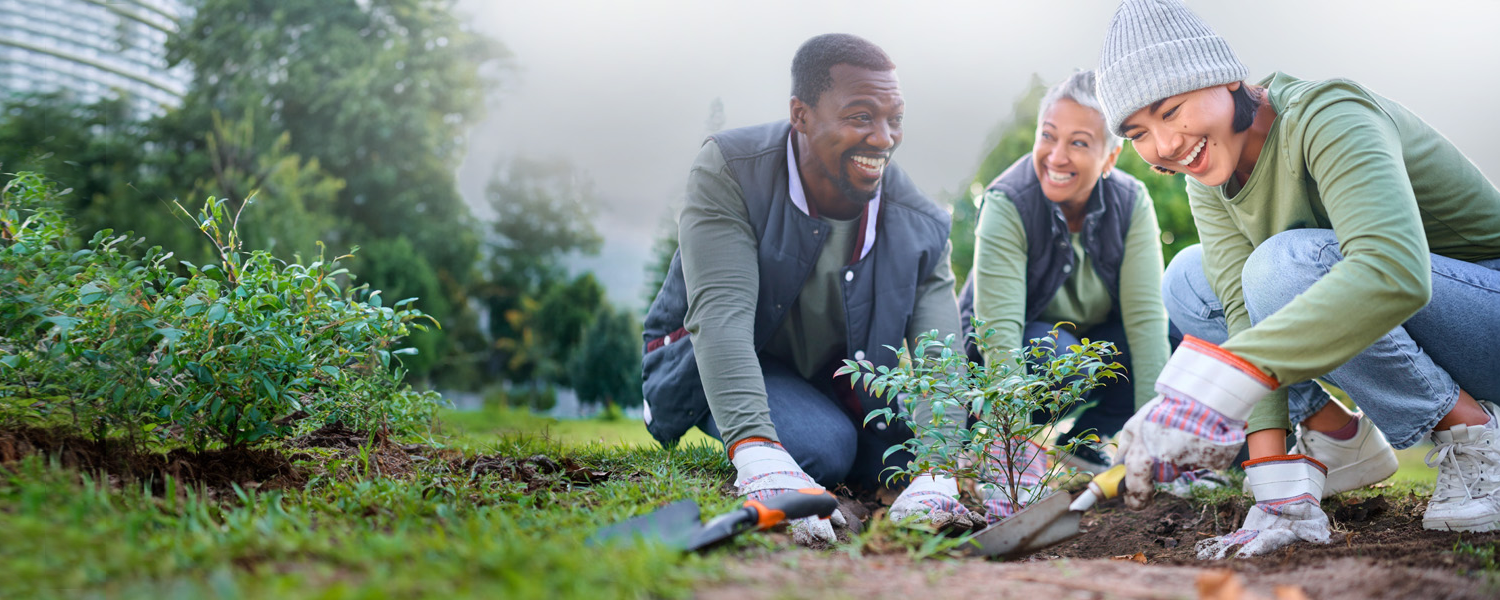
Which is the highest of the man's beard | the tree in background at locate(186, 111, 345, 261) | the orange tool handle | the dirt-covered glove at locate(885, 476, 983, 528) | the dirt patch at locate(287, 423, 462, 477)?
the man's beard

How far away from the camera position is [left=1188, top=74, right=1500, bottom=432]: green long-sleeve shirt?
A: 1667mm

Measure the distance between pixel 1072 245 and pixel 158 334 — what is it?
309 centimetres

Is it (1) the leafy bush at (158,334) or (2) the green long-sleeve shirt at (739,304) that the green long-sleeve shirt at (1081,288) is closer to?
(2) the green long-sleeve shirt at (739,304)

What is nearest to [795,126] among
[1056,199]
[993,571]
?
[1056,199]

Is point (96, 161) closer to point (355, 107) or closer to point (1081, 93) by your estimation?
point (355, 107)

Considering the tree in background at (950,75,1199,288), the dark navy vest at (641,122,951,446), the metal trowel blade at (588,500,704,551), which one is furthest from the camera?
the tree in background at (950,75,1199,288)

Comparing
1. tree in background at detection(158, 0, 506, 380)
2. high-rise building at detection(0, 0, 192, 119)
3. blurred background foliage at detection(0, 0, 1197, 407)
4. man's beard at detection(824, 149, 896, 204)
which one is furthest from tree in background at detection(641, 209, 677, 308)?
man's beard at detection(824, 149, 896, 204)

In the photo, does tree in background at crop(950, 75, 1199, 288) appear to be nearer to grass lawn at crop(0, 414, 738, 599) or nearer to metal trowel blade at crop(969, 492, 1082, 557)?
metal trowel blade at crop(969, 492, 1082, 557)

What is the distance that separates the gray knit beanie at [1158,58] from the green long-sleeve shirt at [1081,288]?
104 cm

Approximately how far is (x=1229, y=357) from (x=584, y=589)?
1297 millimetres

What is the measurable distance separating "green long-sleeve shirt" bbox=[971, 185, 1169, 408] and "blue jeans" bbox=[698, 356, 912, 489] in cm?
62

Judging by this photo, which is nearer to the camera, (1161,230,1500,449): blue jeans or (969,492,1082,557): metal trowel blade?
(969,492,1082,557): metal trowel blade

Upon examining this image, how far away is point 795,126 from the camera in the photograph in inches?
116

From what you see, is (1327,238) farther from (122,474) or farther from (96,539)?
(122,474)
